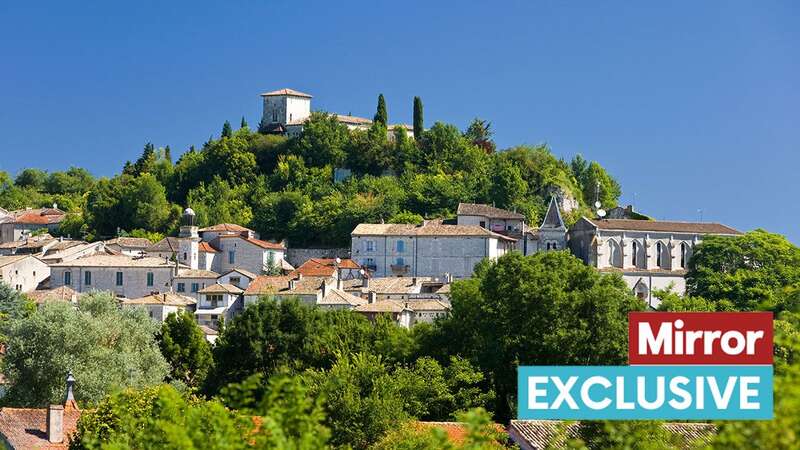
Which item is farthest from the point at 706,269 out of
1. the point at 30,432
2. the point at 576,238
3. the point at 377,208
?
the point at 30,432

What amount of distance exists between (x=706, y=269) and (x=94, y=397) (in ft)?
155

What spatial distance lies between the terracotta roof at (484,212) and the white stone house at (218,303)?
1599 cm

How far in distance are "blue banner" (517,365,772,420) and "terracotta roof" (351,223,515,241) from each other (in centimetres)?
7796

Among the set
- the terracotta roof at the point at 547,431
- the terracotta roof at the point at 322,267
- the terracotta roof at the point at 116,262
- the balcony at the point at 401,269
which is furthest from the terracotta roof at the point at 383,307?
the terracotta roof at the point at 547,431

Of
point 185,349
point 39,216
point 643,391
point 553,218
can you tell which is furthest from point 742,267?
point 643,391

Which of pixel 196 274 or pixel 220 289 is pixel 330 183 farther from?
pixel 220 289

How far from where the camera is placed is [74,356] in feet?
191

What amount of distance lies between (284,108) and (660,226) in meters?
36.9

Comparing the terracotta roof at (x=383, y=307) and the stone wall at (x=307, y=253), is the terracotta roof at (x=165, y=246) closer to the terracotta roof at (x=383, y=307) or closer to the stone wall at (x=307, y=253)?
the stone wall at (x=307, y=253)

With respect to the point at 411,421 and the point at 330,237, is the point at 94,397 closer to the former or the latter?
the point at 411,421

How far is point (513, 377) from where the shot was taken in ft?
176

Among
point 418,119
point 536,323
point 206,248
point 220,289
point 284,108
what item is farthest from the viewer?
point 284,108

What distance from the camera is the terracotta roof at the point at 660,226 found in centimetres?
10169

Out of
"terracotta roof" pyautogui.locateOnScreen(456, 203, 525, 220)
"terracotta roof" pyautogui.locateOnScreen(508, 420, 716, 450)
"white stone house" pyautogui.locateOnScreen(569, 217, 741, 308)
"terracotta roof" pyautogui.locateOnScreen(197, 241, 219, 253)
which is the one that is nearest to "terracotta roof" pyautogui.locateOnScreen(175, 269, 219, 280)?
"terracotta roof" pyautogui.locateOnScreen(197, 241, 219, 253)
